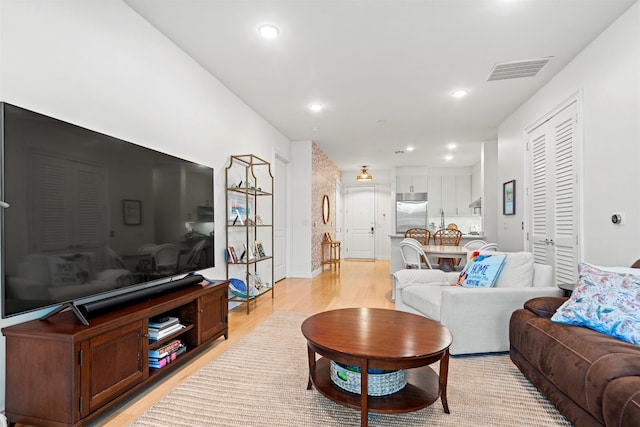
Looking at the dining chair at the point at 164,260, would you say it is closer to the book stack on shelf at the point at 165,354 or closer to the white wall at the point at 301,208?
the book stack on shelf at the point at 165,354

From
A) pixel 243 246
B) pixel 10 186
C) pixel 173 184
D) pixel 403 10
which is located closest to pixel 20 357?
pixel 10 186

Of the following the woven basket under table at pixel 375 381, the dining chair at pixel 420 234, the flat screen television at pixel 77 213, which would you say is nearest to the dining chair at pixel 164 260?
the flat screen television at pixel 77 213

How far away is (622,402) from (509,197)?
3977mm

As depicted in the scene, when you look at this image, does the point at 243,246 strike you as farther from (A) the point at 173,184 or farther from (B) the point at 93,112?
(B) the point at 93,112

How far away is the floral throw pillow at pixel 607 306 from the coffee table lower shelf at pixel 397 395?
0.87 metres

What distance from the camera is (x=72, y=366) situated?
1.55 metres

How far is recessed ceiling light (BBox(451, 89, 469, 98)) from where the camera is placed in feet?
12.8

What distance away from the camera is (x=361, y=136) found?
19.7ft

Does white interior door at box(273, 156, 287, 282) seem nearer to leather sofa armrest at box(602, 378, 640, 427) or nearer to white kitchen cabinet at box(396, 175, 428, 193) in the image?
white kitchen cabinet at box(396, 175, 428, 193)

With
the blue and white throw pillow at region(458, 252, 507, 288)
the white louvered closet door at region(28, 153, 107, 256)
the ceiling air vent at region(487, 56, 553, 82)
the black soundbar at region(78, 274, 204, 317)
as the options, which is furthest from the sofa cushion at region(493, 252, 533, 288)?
the white louvered closet door at region(28, 153, 107, 256)

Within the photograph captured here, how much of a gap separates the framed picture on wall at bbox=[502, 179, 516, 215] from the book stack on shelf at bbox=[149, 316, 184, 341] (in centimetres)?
445

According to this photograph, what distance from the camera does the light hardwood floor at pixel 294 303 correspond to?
1986mm

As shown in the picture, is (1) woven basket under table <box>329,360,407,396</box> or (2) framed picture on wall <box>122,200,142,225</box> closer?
(1) woven basket under table <box>329,360,407,396</box>

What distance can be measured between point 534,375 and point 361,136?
468cm
